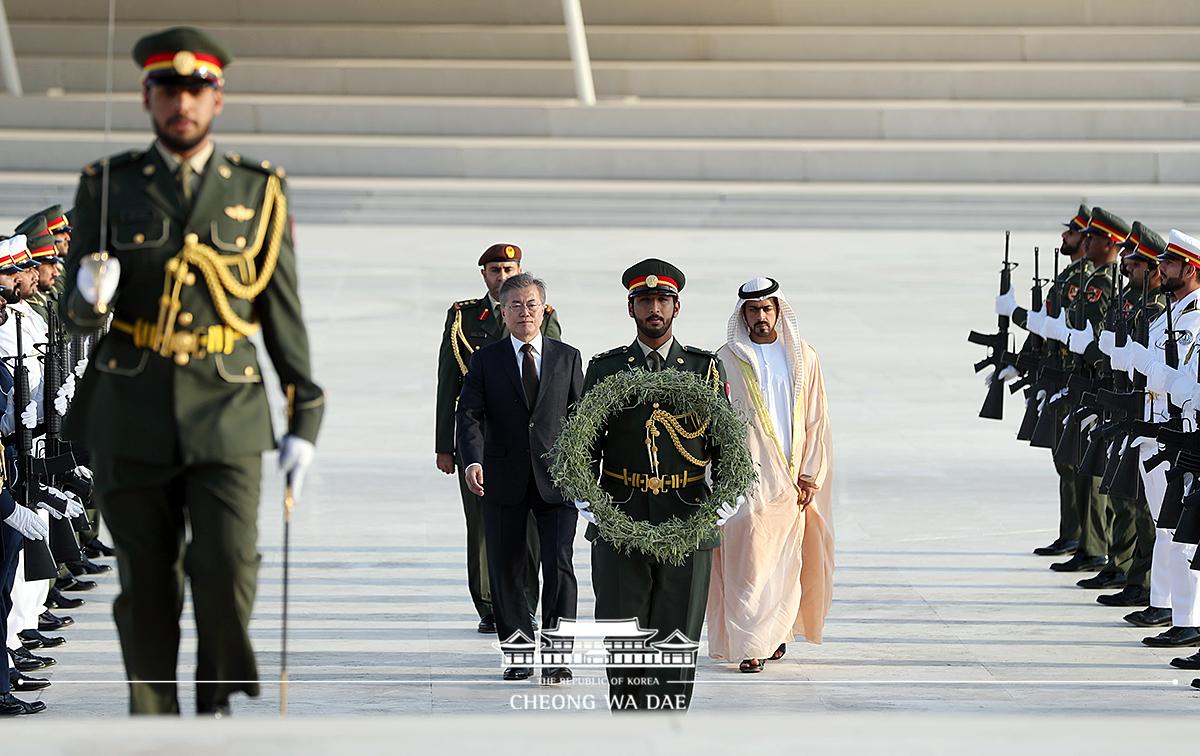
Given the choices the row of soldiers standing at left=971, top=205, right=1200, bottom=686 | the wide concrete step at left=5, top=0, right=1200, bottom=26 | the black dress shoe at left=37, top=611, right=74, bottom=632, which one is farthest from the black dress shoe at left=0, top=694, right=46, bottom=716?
the wide concrete step at left=5, top=0, right=1200, bottom=26

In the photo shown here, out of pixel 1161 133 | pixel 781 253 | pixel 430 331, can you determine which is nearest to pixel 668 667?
pixel 430 331

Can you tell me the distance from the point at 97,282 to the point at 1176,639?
5.93 m

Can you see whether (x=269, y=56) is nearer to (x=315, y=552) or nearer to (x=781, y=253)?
(x=781, y=253)

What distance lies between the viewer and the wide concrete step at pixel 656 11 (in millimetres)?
30203

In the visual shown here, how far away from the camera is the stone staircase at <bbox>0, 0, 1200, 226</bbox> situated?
24734mm

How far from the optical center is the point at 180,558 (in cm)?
484

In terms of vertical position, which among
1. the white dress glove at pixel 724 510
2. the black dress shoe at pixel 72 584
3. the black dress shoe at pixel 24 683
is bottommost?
the black dress shoe at pixel 24 683

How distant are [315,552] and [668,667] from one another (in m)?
4.28

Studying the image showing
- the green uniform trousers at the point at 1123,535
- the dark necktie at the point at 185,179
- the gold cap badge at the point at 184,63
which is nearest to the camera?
the gold cap badge at the point at 184,63

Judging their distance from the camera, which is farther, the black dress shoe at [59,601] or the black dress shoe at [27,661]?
the black dress shoe at [59,601]

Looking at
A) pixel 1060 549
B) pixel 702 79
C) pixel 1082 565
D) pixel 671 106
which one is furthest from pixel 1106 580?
pixel 702 79

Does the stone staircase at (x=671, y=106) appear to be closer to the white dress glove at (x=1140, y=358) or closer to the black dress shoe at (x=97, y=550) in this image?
the black dress shoe at (x=97, y=550)

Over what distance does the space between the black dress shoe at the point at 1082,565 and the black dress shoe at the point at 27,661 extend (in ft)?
17.7

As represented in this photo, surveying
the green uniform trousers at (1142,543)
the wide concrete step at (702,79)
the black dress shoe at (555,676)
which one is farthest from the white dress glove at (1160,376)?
the wide concrete step at (702,79)
